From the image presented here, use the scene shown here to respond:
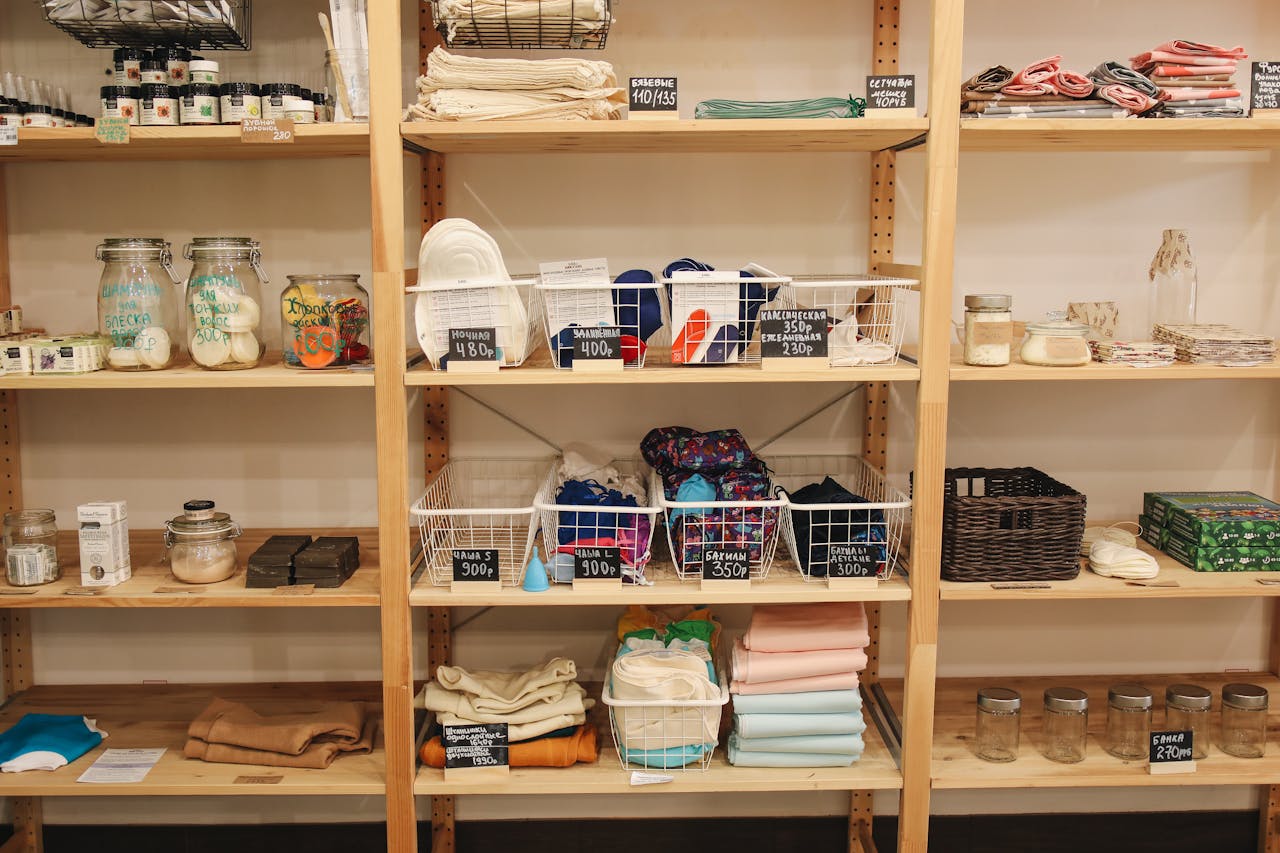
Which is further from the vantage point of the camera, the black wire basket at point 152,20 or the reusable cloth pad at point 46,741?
the reusable cloth pad at point 46,741

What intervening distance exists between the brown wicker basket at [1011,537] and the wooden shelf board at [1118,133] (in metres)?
0.76

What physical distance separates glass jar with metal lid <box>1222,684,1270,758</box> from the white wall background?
17.0 inches

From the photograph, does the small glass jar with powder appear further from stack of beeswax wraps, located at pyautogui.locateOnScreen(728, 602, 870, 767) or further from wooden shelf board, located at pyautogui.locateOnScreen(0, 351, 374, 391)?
wooden shelf board, located at pyautogui.locateOnScreen(0, 351, 374, 391)

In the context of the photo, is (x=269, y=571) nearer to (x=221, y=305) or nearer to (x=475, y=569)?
(x=475, y=569)

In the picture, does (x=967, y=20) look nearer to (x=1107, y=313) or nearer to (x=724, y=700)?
(x=1107, y=313)

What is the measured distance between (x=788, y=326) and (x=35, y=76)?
193 centimetres

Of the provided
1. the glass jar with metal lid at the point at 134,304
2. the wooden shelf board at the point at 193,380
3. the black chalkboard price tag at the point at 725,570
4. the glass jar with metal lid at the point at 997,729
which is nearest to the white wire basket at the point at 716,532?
the black chalkboard price tag at the point at 725,570

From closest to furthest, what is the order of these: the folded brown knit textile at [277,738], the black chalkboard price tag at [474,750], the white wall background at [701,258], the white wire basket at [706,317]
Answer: the white wire basket at [706,317] → the black chalkboard price tag at [474,750] → the folded brown knit textile at [277,738] → the white wall background at [701,258]

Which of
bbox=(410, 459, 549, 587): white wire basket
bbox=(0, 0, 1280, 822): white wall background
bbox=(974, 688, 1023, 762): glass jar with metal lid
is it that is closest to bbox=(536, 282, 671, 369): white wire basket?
bbox=(410, 459, 549, 587): white wire basket

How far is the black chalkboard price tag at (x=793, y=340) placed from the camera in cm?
216

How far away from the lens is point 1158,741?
2361mm

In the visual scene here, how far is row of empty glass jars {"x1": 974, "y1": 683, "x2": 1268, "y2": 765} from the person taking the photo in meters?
2.43

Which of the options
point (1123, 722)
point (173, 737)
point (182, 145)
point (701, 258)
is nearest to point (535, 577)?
point (701, 258)

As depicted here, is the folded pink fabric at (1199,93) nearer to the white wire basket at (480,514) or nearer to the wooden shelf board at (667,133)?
the wooden shelf board at (667,133)
